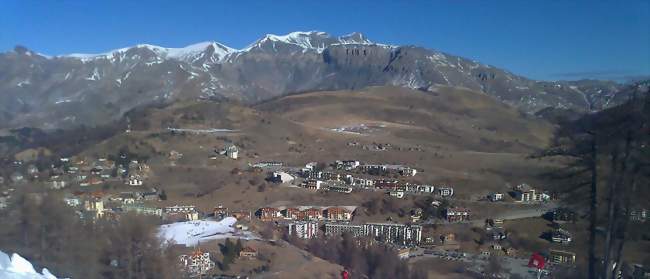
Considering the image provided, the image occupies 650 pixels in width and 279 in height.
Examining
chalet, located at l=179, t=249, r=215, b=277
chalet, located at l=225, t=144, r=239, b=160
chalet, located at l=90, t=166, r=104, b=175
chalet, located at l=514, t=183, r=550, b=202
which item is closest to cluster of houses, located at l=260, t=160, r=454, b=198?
chalet, located at l=225, t=144, r=239, b=160

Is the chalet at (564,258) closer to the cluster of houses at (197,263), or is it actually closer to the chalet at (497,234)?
the cluster of houses at (197,263)

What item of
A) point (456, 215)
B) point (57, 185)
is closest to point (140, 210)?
point (57, 185)

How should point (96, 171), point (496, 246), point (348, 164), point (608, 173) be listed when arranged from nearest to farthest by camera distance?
point (608, 173), point (496, 246), point (96, 171), point (348, 164)

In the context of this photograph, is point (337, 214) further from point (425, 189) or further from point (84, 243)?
point (84, 243)

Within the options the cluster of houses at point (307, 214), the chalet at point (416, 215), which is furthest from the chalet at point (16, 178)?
the chalet at point (416, 215)

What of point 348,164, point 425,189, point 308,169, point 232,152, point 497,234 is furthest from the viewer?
point 232,152

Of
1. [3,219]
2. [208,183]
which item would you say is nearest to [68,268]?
[3,219]

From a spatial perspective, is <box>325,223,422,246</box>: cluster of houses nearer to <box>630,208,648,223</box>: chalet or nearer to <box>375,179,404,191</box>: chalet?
<box>375,179,404,191</box>: chalet
